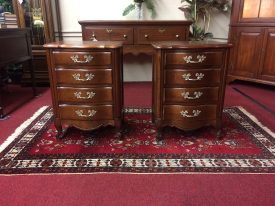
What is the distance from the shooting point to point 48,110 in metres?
2.41

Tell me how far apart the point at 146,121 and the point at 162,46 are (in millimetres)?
792

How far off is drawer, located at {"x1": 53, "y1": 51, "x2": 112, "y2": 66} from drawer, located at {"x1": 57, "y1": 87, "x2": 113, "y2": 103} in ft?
0.57

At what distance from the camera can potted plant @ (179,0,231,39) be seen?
121 inches

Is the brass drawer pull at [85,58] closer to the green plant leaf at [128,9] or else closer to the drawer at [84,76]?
the drawer at [84,76]

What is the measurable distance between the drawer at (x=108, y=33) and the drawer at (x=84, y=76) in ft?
4.47

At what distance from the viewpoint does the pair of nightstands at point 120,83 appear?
1.59m

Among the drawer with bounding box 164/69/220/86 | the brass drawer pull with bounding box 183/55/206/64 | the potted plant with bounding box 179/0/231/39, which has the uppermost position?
the potted plant with bounding box 179/0/231/39

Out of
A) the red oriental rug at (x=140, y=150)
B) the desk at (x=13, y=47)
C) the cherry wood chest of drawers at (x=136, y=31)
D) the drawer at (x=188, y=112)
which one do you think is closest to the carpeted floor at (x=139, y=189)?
the red oriental rug at (x=140, y=150)

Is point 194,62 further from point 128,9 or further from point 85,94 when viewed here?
point 128,9

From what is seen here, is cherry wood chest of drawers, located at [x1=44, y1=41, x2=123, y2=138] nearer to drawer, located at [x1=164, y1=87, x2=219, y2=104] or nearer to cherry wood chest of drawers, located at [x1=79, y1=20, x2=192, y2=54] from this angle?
drawer, located at [x1=164, y1=87, x2=219, y2=104]

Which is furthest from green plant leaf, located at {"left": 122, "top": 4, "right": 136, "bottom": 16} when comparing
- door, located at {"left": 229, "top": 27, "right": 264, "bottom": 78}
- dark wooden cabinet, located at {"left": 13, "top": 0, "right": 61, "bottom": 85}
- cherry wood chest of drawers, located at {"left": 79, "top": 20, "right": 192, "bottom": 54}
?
door, located at {"left": 229, "top": 27, "right": 264, "bottom": 78}

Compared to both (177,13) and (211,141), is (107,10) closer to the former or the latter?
(177,13)

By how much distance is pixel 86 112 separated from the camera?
1703 mm

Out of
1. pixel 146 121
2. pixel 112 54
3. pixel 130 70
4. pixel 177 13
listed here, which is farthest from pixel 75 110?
pixel 177 13
